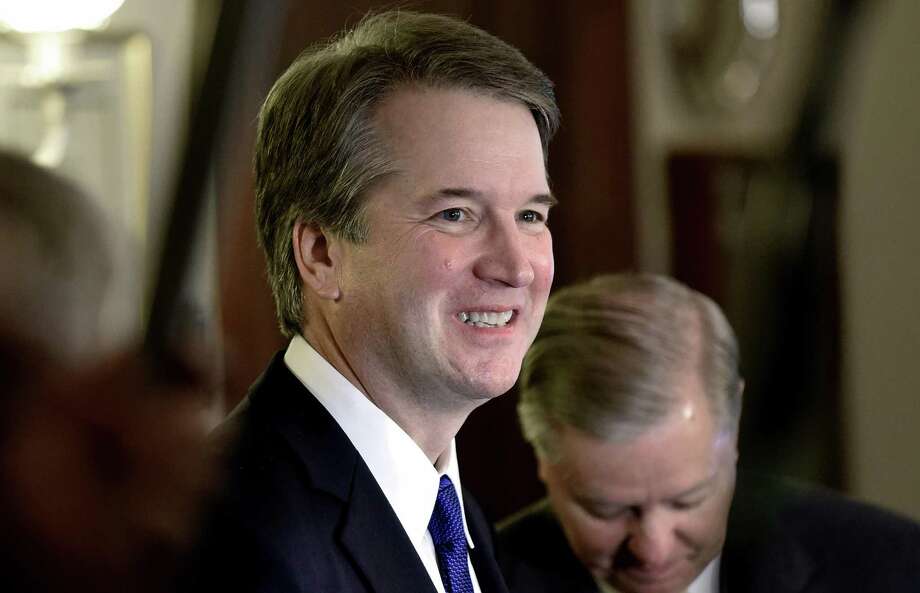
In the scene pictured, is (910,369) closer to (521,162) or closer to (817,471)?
(521,162)

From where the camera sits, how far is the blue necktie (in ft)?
1.31

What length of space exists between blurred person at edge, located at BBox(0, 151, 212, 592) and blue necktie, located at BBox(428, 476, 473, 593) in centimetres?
33

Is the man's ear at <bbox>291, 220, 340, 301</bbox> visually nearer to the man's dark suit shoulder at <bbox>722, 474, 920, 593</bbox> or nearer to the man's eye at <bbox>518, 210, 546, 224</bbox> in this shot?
the man's eye at <bbox>518, 210, 546, 224</bbox>

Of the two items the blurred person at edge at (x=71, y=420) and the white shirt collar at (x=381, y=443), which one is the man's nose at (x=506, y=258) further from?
the blurred person at edge at (x=71, y=420)

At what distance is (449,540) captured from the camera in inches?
16.1

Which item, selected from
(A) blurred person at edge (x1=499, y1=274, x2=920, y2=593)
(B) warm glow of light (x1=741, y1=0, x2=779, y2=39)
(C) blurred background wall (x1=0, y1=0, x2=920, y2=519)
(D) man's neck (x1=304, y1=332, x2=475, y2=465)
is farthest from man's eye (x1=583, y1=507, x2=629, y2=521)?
(B) warm glow of light (x1=741, y1=0, x2=779, y2=39)

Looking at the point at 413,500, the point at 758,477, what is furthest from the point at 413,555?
the point at 758,477

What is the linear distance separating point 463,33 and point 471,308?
0.33 ft

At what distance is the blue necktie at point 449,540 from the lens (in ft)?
1.31

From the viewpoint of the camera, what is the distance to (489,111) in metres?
0.41

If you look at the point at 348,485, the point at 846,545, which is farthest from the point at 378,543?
Answer: the point at 846,545

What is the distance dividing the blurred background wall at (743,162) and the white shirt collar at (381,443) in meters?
0.15

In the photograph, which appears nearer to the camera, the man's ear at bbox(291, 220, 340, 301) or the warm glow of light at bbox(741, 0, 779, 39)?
the warm glow of light at bbox(741, 0, 779, 39)

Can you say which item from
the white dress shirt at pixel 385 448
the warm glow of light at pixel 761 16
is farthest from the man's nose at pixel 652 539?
the warm glow of light at pixel 761 16
